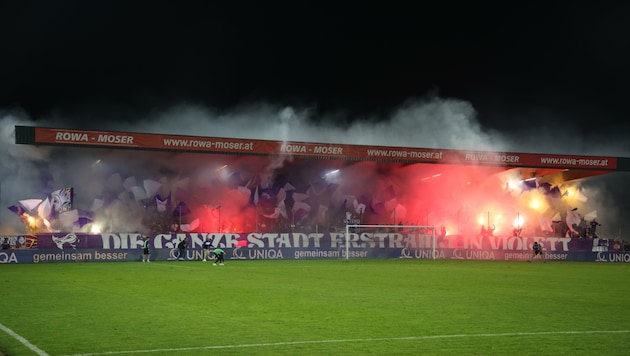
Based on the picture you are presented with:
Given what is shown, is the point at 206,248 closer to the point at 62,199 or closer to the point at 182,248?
the point at 182,248

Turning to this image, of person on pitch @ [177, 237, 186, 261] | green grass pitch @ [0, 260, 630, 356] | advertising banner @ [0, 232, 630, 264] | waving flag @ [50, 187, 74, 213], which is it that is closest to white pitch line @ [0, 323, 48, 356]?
green grass pitch @ [0, 260, 630, 356]

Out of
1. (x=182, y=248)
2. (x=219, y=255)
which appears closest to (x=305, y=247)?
(x=182, y=248)

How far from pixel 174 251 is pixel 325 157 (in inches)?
581

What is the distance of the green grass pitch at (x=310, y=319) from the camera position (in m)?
10.5

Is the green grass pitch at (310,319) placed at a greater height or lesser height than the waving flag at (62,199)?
lesser

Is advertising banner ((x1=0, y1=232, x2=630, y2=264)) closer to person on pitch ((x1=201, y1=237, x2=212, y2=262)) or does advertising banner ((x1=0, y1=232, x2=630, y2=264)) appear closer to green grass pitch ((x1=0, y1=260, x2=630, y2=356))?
person on pitch ((x1=201, y1=237, x2=212, y2=262))

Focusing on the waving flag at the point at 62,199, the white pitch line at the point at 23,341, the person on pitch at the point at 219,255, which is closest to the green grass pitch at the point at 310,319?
the white pitch line at the point at 23,341

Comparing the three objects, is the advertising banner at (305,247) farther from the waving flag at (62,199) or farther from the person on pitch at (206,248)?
the waving flag at (62,199)

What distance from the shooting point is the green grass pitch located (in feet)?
34.3

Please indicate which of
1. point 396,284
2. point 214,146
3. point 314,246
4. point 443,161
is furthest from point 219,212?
point 396,284

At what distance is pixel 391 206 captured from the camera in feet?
214

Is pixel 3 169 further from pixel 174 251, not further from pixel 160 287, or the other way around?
pixel 160 287

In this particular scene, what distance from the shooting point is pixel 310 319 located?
1377 cm

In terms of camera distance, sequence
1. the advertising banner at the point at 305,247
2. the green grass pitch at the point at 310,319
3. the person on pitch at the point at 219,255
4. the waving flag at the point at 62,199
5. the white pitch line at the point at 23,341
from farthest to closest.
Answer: the waving flag at the point at 62,199, the advertising banner at the point at 305,247, the person on pitch at the point at 219,255, the green grass pitch at the point at 310,319, the white pitch line at the point at 23,341
